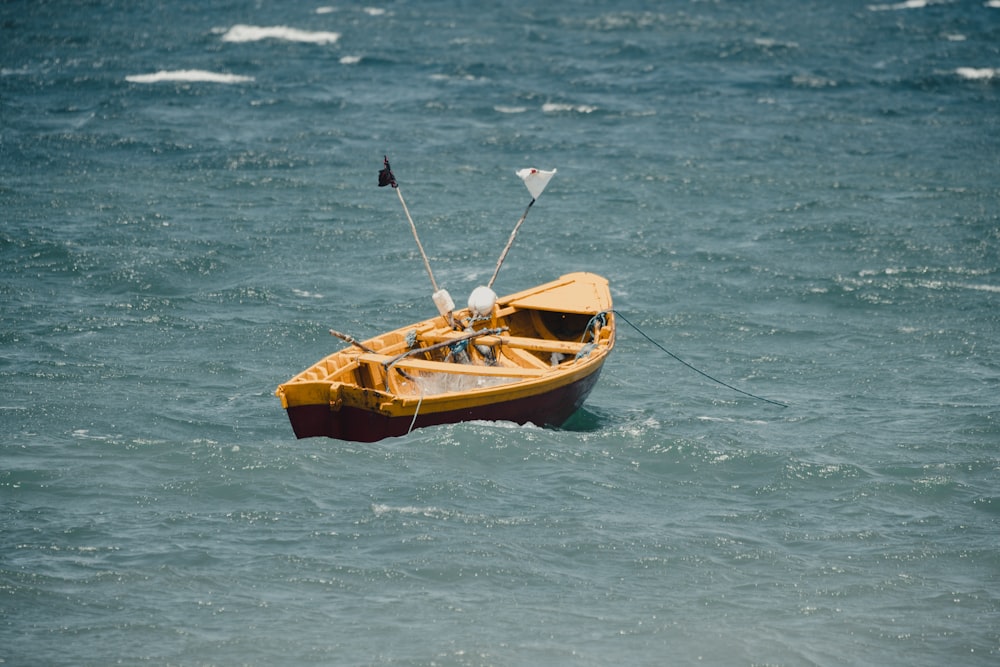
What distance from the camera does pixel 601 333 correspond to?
1945 centimetres

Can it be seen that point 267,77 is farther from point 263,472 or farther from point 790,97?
point 263,472

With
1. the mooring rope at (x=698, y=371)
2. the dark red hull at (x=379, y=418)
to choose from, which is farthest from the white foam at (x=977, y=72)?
the dark red hull at (x=379, y=418)

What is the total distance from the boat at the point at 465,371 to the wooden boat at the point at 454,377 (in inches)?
0.6

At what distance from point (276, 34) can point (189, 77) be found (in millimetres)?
10013

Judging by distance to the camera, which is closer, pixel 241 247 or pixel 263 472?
pixel 263 472

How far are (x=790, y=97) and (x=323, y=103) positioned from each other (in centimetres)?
1646

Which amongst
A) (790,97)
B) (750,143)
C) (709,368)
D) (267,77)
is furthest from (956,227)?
(267,77)

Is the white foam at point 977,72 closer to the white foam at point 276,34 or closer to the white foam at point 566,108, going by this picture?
the white foam at point 566,108

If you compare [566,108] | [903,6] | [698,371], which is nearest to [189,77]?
[566,108]

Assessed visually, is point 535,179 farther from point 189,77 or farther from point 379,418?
point 189,77

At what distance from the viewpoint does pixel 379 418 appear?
16984 mm

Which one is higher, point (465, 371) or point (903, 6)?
point (903, 6)

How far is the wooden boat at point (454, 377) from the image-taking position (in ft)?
55.2

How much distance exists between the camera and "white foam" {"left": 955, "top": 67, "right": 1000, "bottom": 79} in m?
46.3
